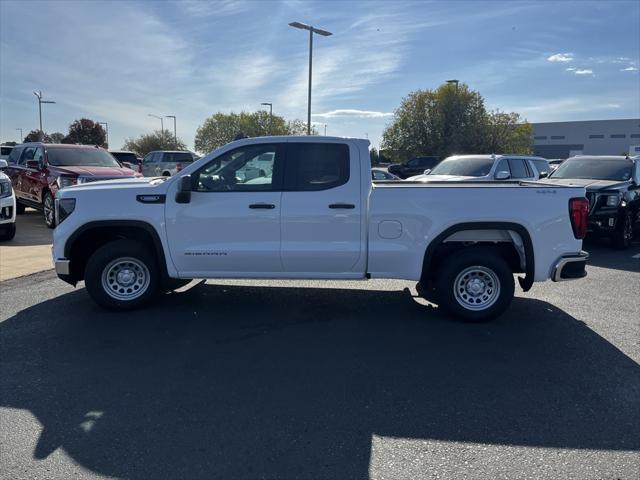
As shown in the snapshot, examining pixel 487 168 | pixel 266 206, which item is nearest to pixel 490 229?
pixel 266 206

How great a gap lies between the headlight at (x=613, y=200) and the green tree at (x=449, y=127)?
31470 mm

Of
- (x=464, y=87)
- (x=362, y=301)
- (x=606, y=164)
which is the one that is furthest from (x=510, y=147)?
(x=362, y=301)

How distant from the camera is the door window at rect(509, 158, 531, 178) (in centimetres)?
1317

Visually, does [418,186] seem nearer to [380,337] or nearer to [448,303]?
[448,303]

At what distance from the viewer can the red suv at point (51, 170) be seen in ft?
38.0

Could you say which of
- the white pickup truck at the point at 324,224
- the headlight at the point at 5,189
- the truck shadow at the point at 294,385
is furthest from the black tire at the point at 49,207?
the white pickup truck at the point at 324,224

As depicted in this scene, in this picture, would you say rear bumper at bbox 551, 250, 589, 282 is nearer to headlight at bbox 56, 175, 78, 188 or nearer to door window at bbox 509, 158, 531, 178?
door window at bbox 509, 158, 531, 178

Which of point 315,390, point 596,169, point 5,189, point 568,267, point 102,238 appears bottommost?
point 315,390

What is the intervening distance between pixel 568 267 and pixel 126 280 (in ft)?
15.9

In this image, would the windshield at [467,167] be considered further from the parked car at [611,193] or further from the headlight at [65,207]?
the headlight at [65,207]

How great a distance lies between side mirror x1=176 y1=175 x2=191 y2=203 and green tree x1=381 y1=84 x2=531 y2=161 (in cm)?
3772

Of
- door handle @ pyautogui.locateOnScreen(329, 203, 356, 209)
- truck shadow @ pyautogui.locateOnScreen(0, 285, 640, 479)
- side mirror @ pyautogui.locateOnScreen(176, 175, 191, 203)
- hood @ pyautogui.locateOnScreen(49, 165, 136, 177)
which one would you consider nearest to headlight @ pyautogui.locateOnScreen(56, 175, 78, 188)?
hood @ pyautogui.locateOnScreen(49, 165, 136, 177)

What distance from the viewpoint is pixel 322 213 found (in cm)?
543

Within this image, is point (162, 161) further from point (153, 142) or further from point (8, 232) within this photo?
point (153, 142)
